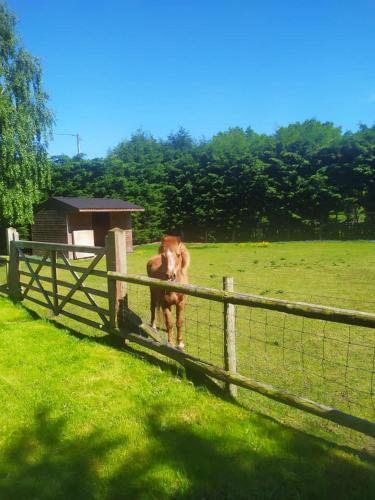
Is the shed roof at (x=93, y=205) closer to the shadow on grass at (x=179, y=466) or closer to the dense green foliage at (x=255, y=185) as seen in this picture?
the dense green foliage at (x=255, y=185)

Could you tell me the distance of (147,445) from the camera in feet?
10.0

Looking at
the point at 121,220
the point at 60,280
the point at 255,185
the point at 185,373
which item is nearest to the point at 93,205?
the point at 121,220

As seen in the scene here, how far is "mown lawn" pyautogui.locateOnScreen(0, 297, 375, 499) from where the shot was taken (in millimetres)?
2592

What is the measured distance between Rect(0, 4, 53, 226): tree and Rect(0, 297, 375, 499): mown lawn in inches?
630

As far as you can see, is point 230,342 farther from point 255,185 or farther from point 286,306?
point 255,185

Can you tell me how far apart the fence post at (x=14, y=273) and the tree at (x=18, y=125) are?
11.0 m

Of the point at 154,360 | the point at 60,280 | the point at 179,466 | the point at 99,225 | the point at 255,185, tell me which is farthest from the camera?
the point at 255,185

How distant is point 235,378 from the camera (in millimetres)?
3727

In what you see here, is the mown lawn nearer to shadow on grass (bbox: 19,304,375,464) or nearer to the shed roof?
shadow on grass (bbox: 19,304,375,464)

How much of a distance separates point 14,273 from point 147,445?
6391 mm

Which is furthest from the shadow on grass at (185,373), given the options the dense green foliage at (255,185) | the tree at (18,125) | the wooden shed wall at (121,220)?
the dense green foliage at (255,185)

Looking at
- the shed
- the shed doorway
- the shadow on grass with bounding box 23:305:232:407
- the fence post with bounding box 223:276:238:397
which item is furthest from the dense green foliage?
the fence post with bounding box 223:276:238:397

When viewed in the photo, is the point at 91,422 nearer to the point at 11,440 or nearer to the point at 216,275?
the point at 11,440

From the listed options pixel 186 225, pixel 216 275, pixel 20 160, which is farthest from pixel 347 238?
pixel 20 160
